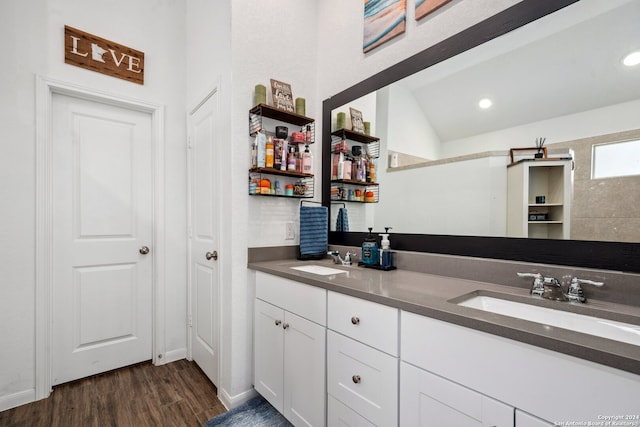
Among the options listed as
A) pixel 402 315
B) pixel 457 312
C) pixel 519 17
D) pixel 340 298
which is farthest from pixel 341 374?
pixel 519 17

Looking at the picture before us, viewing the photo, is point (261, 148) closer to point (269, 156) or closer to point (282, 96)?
point (269, 156)

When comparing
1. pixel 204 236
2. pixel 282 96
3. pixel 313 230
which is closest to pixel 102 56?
pixel 282 96

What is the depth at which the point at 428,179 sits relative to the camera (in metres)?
1.54

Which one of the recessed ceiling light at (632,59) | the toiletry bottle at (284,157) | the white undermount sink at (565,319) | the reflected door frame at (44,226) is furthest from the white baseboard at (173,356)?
the recessed ceiling light at (632,59)

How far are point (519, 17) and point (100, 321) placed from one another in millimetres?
3036

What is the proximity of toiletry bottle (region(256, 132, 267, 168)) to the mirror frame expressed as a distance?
661mm

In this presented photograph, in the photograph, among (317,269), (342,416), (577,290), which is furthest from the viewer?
(317,269)

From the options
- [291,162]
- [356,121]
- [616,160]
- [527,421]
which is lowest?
[527,421]

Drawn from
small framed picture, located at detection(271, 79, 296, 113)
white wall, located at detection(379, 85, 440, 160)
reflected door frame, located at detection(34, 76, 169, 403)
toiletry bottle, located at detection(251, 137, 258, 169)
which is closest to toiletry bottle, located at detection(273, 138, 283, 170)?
toiletry bottle, located at detection(251, 137, 258, 169)

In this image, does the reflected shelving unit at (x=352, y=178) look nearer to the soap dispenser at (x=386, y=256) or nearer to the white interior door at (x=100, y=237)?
the soap dispenser at (x=386, y=256)

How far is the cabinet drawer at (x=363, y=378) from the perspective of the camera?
1.01 meters

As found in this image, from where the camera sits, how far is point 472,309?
87 cm

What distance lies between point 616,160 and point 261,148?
1.59 metres

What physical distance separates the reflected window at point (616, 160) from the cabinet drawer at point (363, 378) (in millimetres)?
975
